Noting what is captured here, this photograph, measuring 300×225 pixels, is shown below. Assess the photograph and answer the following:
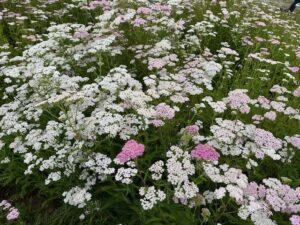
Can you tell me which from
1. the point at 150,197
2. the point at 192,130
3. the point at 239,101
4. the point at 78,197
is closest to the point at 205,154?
Result: the point at 192,130

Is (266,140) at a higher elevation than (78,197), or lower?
higher

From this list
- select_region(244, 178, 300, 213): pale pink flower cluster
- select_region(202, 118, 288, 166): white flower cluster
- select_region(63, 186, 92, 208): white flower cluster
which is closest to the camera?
select_region(244, 178, 300, 213): pale pink flower cluster

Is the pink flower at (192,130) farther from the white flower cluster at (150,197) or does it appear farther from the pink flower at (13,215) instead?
the pink flower at (13,215)

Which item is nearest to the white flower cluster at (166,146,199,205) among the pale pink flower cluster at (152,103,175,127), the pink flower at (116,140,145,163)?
the pink flower at (116,140,145,163)

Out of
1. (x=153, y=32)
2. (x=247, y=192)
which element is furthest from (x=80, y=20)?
(x=247, y=192)

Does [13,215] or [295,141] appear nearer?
[295,141]

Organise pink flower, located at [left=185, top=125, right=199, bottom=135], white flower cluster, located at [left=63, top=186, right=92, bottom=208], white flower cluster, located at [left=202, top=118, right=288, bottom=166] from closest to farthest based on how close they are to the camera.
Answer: white flower cluster, located at [left=63, top=186, right=92, bottom=208] < white flower cluster, located at [left=202, top=118, right=288, bottom=166] < pink flower, located at [left=185, top=125, right=199, bottom=135]

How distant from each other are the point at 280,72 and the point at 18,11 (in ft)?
20.3

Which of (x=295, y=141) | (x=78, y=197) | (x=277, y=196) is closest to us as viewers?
(x=277, y=196)

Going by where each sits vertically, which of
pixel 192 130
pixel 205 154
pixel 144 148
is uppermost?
pixel 205 154

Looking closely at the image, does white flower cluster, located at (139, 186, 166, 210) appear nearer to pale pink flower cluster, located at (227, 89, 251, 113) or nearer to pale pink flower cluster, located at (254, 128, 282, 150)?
pale pink flower cluster, located at (254, 128, 282, 150)

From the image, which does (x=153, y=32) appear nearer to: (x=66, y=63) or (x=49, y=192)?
(x=66, y=63)

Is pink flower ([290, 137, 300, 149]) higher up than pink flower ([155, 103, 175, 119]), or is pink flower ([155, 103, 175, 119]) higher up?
pink flower ([155, 103, 175, 119])

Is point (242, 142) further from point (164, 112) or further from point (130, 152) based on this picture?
point (130, 152)
